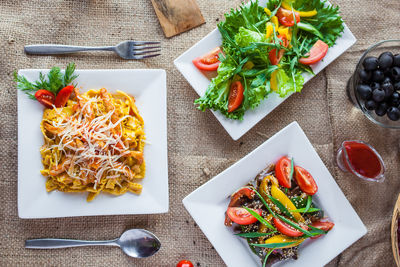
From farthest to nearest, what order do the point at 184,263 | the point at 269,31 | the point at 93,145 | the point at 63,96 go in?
the point at 184,263 < the point at 269,31 < the point at 63,96 < the point at 93,145

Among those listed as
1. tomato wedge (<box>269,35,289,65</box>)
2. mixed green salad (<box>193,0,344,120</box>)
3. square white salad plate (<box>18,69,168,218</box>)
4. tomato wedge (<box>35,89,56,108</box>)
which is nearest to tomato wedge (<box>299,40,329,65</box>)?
mixed green salad (<box>193,0,344,120</box>)

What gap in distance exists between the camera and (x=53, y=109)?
2.34 meters

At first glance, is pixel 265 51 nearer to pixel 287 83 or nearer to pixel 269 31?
pixel 269 31

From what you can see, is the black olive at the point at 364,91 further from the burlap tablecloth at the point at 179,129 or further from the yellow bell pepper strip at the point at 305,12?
the yellow bell pepper strip at the point at 305,12

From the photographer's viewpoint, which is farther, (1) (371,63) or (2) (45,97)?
(1) (371,63)

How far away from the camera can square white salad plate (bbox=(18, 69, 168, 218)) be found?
2.34 m

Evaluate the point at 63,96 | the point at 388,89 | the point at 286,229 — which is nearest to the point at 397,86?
the point at 388,89

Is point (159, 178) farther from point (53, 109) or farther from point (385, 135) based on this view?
point (385, 135)

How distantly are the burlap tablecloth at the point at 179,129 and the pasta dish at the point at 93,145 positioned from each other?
1.04 feet

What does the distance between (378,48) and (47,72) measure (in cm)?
216

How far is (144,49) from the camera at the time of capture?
8.55 ft

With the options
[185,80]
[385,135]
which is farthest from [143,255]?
[385,135]

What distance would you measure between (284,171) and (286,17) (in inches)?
39.6

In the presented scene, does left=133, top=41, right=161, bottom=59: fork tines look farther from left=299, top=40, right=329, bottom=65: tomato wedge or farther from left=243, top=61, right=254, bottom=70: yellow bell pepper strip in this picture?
left=299, top=40, right=329, bottom=65: tomato wedge
